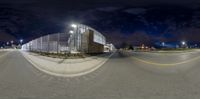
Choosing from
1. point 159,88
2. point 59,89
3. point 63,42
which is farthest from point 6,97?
point 63,42

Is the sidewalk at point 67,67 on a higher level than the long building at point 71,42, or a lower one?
lower

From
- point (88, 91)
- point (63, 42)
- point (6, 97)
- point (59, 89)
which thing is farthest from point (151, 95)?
point (63, 42)

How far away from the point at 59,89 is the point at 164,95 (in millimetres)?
3413

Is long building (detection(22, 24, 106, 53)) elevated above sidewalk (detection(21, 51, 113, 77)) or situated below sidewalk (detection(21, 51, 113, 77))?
above

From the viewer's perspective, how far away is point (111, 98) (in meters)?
9.63

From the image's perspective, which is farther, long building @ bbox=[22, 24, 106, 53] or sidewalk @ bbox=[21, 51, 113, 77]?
long building @ bbox=[22, 24, 106, 53]

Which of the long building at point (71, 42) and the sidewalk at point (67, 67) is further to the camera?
the long building at point (71, 42)

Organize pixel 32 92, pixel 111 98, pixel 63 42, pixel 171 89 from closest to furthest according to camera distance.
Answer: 1. pixel 111 98
2. pixel 32 92
3. pixel 171 89
4. pixel 63 42

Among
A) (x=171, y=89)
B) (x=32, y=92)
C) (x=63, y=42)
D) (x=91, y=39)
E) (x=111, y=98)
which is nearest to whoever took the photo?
(x=111, y=98)

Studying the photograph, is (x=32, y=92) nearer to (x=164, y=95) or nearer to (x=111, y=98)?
(x=111, y=98)

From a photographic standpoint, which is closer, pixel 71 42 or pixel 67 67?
pixel 67 67

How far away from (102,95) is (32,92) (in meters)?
2.15

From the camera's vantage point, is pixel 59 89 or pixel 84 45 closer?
pixel 59 89

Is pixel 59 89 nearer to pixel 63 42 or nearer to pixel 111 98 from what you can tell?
pixel 111 98
